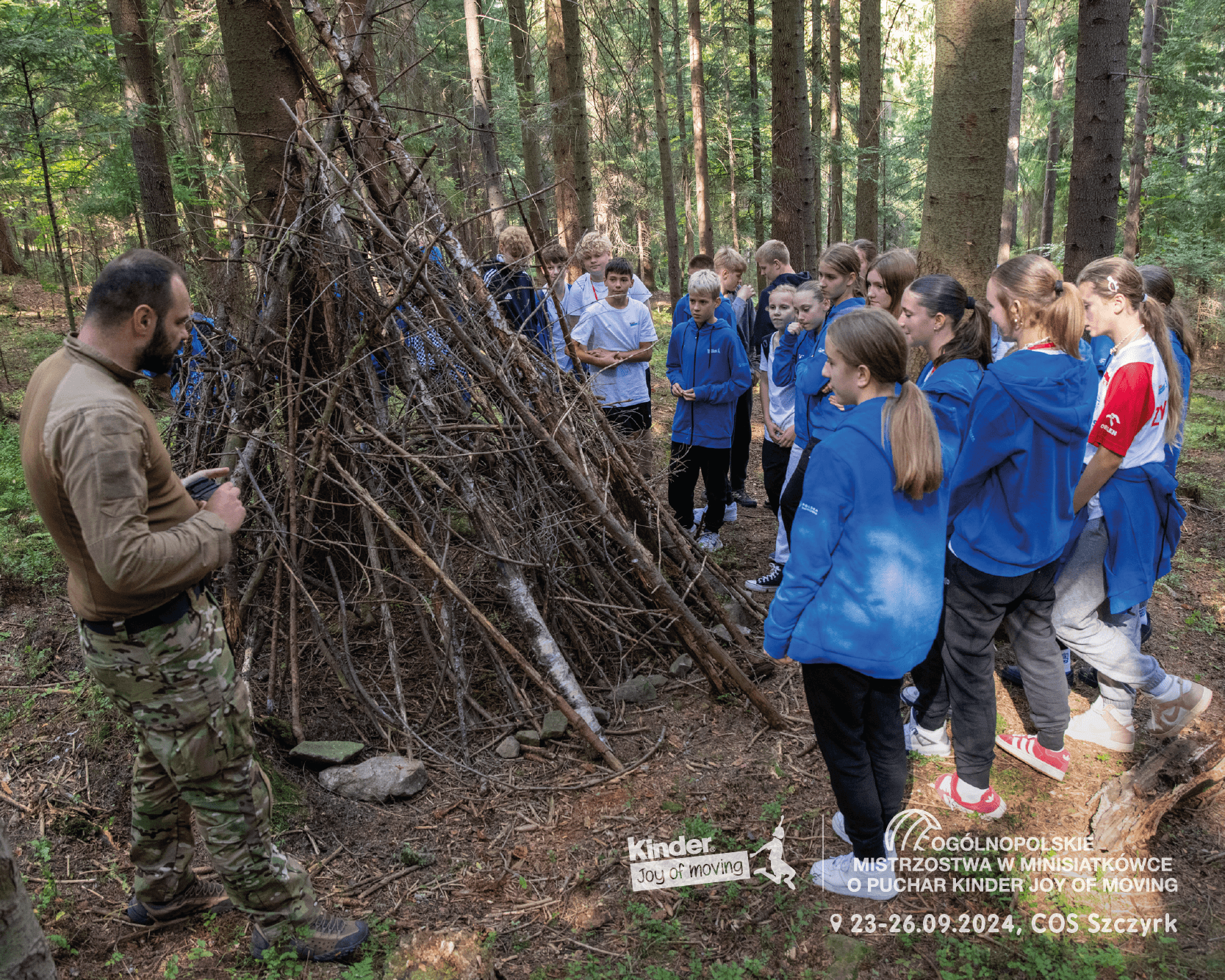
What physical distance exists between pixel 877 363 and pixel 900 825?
1.96 metres

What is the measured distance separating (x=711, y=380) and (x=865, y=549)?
3.46 m

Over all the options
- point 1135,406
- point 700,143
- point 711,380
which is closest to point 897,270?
point 1135,406

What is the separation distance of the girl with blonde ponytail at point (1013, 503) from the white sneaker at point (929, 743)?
296 millimetres

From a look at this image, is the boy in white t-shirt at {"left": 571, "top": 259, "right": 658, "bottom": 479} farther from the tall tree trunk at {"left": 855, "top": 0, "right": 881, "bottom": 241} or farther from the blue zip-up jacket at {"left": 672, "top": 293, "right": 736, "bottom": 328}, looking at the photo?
the tall tree trunk at {"left": 855, "top": 0, "right": 881, "bottom": 241}

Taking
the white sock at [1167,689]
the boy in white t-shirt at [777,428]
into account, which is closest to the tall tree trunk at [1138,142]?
the boy in white t-shirt at [777,428]

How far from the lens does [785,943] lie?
265 cm

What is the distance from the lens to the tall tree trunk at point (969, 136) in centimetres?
436

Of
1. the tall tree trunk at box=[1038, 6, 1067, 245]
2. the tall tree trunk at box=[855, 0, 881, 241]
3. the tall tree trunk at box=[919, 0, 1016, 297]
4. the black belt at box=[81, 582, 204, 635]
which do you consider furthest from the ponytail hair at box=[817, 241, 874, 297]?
the tall tree trunk at box=[1038, 6, 1067, 245]

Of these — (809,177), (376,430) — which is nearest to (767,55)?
(809,177)

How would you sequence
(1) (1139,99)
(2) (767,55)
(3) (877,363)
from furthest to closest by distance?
(2) (767,55) < (1) (1139,99) < (3) (877,363)

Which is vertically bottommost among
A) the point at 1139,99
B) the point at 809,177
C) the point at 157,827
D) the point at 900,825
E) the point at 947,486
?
the point at 900,825

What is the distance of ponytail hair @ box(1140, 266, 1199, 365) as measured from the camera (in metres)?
3.85

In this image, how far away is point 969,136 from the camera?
4488mm

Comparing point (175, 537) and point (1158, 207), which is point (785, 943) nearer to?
point (175, 537)
